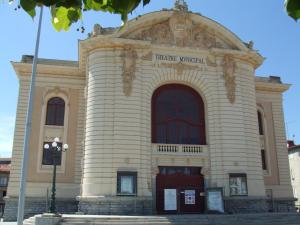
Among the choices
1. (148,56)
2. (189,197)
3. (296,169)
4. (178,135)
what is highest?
(148,56)

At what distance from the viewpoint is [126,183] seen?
26781mm

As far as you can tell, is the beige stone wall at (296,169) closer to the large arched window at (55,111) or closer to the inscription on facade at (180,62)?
the inscription on facade at (180,62)

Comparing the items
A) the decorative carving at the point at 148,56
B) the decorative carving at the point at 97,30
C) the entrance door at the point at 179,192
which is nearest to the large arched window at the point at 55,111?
the decorative carving at the point at 97,30

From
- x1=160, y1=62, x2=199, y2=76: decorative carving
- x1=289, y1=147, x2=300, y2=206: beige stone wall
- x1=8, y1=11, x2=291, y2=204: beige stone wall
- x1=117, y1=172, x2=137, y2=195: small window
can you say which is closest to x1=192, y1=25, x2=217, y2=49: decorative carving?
x1=8, y1=11, x2=291, y2=204: beige stone wall

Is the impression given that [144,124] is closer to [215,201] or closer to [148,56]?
[148,56]

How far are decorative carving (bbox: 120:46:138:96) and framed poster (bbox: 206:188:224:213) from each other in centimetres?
923

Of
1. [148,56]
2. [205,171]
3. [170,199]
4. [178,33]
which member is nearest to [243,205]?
[205,171]

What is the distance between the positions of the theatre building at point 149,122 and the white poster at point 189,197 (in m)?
0.08

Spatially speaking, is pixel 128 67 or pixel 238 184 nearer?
pixel 238 184

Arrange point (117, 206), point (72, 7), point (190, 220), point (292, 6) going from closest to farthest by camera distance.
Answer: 1. point (292, 6)
2. point (72, 7)
3. point (190, 220)
4. point (117, 206)

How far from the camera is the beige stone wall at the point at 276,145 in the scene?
35.1m

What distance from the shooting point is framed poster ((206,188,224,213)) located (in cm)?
2716

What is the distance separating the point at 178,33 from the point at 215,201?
42.8 ft

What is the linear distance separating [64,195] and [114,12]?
29535 mm
